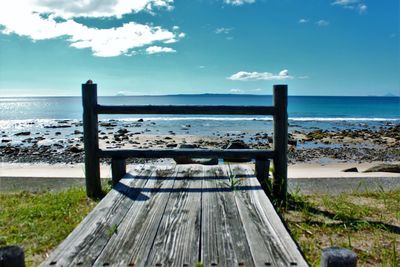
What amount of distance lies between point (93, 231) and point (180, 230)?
0.66 m

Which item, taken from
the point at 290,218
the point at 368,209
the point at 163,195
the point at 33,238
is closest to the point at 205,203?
the point at 163,195

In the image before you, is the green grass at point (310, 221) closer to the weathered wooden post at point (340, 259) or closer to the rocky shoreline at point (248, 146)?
the weathered wooden post at point (340, 259)

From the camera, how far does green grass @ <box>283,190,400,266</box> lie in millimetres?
3658

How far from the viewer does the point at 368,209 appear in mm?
4910

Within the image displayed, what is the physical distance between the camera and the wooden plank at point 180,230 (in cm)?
232

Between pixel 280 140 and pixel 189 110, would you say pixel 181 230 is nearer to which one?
pixel 189 110

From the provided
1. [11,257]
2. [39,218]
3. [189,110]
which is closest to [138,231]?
[11,257]

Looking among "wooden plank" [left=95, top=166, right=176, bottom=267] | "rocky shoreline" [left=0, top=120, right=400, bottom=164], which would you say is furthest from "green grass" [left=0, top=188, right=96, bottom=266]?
"rocky shoreline" [left=0, top=120, right=400, bottom=164]

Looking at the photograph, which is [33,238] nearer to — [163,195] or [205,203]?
[163,195]

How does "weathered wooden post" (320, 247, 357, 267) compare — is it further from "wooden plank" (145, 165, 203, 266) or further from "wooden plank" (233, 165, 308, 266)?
"wooden plank" (145, 165, 203, 266)

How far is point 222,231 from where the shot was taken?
2762 millimetres

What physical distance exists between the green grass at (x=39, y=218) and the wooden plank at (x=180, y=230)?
142 cm

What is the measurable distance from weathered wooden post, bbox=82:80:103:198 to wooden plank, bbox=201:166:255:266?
195 centimetres

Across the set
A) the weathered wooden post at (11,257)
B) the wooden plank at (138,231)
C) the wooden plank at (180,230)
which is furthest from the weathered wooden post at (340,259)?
the weathered wooden post at (11,257)
